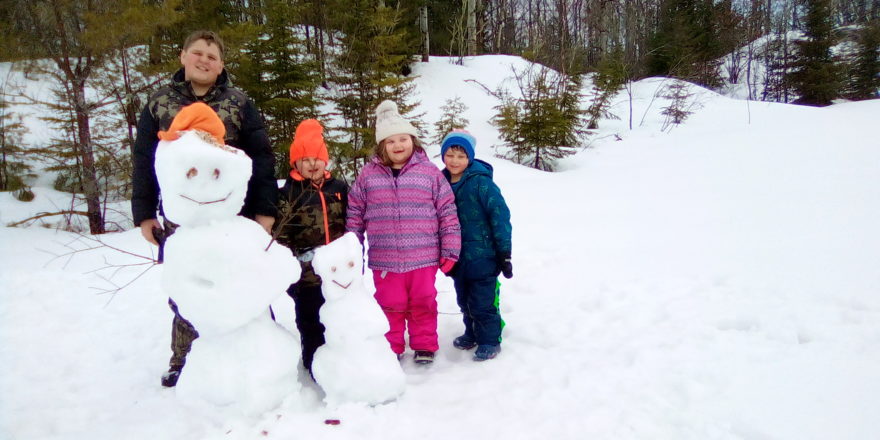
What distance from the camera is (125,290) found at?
167 inches

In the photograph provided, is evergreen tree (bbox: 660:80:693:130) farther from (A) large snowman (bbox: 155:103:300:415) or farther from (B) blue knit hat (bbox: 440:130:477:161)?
(A) large snowman (bbox: 155:103:300:415)

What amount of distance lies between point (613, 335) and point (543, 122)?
7.63 meters

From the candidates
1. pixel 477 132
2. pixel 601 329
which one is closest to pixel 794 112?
pixel 477 132

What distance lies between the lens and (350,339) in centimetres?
230

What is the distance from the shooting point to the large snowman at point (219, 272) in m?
1.93

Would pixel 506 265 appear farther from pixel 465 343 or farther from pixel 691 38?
pixel 691 38

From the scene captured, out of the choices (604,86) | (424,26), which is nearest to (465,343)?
(604,86)

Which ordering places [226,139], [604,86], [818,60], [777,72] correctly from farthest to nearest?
[777,72], [818,60], [604,86], [226,139]

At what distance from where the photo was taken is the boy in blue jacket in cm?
294

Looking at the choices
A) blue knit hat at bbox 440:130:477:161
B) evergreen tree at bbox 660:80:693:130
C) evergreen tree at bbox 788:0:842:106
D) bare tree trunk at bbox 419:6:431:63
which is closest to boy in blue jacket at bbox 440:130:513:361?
blue knit hat at bbox 440:130:477:161

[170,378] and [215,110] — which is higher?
[215,110]

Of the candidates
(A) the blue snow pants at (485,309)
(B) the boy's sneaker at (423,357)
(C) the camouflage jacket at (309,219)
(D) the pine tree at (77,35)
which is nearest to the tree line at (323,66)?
(D) the pine tree at (77,35)

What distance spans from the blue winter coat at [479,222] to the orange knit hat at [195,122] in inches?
60.9

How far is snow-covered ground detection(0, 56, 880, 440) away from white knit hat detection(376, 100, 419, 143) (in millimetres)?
1546
